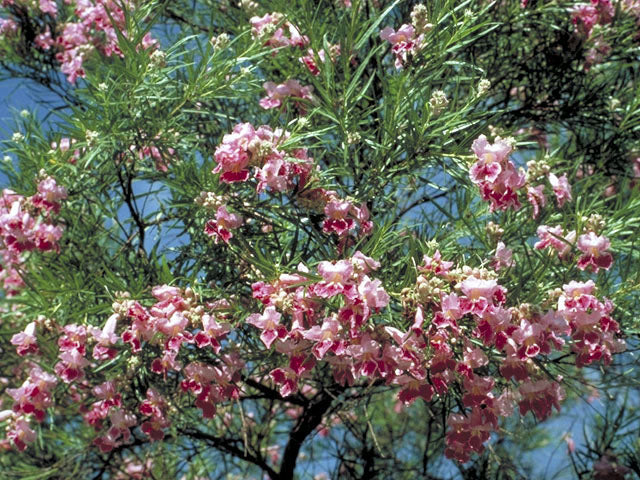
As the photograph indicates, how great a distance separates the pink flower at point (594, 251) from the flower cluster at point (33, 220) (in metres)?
1.15

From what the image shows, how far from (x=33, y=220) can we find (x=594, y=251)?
1265 millimetres

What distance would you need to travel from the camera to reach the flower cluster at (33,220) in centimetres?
189

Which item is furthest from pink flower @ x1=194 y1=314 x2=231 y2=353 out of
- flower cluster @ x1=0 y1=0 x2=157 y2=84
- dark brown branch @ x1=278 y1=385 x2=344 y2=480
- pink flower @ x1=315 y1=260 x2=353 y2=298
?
flower cluster @ x1=0 y1=0 x2=157 y2=84

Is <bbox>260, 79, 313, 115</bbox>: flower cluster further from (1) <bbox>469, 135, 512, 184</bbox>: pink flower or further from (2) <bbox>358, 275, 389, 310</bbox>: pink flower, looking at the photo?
(2) <bbox>358, 275, 389, 310</bbox>: pink flower

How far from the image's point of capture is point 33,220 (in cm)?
195

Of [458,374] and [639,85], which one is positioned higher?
[639,85]

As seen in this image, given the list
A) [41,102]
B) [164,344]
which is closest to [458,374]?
[164,344]

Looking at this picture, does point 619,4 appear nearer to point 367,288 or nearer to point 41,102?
point 367,288

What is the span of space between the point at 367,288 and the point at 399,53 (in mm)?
613

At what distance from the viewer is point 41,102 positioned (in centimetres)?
266

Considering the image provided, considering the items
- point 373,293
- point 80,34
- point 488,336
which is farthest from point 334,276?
point 80,34

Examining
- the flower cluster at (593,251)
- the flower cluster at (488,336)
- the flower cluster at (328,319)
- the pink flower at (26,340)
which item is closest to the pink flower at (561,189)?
the flower cluster at (593,251)

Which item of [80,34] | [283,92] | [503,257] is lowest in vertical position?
[503,257]

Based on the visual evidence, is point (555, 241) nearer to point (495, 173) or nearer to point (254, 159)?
point (495, 173)
